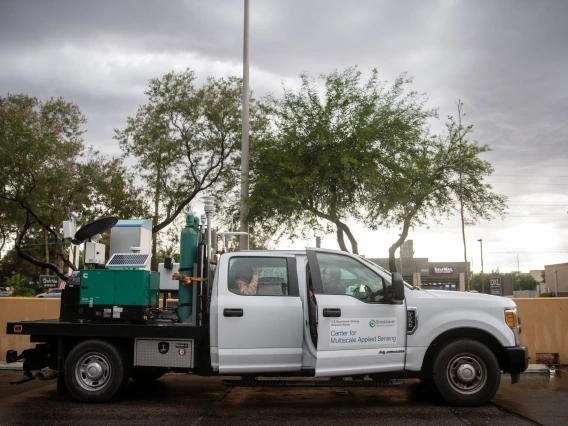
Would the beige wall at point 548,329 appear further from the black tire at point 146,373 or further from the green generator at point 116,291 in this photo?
the green generator at point 116,291

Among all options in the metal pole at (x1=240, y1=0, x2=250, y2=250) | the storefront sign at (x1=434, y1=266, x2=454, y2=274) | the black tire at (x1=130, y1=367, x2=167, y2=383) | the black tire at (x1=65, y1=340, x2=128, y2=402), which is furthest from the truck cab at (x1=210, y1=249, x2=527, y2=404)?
the storefront sign at (x1=434, y1=266, x2=454, y2=274)

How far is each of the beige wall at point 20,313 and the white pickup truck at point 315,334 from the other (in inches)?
154

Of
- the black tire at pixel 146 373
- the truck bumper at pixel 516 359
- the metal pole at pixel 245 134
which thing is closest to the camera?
the truck bumper at pixel 516 359

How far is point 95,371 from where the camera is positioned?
7668mm

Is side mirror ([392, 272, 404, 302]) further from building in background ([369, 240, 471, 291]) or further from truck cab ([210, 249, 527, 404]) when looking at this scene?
building in background ([369, 240, 471, 291])

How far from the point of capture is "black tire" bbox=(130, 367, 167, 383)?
862 cm

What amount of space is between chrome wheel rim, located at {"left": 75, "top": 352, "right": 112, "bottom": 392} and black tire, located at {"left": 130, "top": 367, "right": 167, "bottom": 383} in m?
0.86

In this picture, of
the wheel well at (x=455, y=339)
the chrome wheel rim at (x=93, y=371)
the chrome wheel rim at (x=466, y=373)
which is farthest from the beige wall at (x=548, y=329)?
the chrome wheel rim at (x=93, y=371)

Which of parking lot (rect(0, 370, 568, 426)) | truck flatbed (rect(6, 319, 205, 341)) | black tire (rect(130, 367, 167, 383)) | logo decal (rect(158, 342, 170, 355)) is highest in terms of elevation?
truck flatbed (rect(6, 319, 205, 341))

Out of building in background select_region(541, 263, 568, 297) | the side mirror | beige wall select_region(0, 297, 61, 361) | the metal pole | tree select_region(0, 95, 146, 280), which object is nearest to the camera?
the side mirror

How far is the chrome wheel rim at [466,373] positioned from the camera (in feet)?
23.9

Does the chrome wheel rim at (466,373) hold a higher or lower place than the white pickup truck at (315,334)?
lower

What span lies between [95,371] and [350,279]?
139 inches

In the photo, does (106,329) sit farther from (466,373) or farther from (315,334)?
(466,373)
